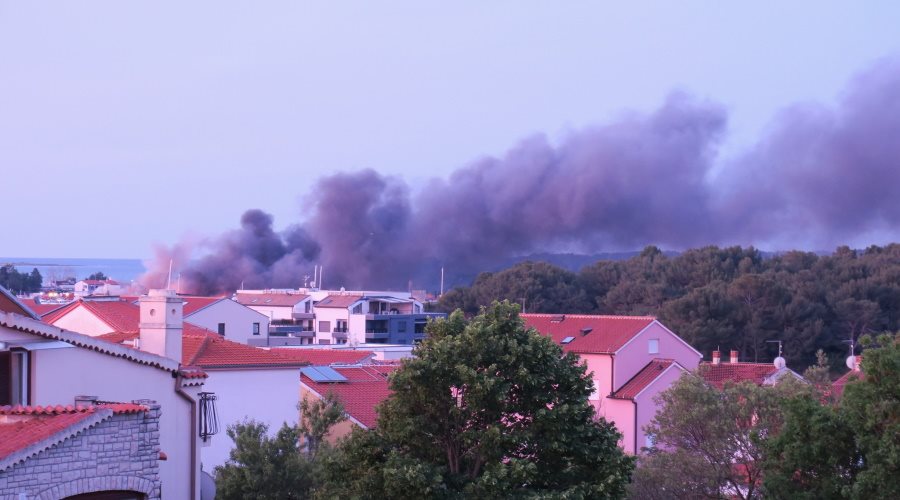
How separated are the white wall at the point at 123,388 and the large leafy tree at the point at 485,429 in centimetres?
235

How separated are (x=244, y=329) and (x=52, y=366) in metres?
42.4

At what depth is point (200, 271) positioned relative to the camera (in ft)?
356

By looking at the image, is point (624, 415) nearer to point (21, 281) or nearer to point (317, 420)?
point (317, 420)

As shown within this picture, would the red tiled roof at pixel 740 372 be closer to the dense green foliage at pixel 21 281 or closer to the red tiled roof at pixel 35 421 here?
the red tiled roof at pixel 35 421

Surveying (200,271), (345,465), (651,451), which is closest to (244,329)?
(651,451)

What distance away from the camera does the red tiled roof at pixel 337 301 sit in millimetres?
87938

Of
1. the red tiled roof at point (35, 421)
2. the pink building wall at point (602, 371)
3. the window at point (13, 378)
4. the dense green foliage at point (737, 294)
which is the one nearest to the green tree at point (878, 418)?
the red tiled roof at point (35, 421)

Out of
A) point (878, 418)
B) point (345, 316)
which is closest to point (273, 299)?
point (345, 316)

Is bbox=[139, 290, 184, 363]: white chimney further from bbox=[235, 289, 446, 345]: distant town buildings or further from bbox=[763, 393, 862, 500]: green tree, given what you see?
bbox=[235, 289, 446, 345]: distant town buildings

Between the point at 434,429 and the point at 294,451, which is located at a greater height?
the point at 434,429

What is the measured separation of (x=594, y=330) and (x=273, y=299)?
53609mm

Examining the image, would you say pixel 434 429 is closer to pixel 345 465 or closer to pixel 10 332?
pixel 345 465

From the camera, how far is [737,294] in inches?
2667

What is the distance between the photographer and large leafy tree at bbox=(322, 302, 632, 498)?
1555 cm
